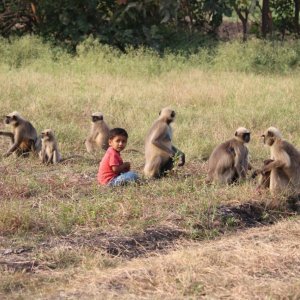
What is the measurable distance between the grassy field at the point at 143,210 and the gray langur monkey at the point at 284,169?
0.70 ft

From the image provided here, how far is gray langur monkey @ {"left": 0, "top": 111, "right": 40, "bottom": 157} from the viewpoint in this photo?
10.6 meters

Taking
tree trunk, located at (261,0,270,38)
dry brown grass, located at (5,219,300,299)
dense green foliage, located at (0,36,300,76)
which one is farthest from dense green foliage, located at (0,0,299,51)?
dry brown grass, located at (5,219,300,299)

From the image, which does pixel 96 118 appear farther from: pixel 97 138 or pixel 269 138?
pixel 269 138

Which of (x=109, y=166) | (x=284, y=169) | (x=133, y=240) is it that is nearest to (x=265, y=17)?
(x=109, y=166)

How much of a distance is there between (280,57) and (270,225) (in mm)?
12232

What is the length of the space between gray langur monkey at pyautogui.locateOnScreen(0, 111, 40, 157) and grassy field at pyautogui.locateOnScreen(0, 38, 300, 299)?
0.28 meters

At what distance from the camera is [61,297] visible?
493 centimetres

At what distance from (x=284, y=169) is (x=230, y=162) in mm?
789

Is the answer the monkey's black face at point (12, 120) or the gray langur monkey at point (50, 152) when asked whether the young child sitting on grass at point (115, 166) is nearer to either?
the gray langur monkey at point (50, 152)

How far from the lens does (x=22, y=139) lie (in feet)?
34.9

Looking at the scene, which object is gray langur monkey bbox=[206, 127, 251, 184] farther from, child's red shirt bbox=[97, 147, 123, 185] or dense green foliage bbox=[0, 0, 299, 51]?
dense green foliage bbox=[0, 0, 299, 51]

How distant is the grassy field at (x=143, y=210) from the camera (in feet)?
17.1

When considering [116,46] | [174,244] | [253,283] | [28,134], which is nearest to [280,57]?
[116,46]

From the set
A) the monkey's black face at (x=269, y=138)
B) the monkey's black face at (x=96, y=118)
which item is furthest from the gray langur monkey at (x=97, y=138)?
the monkey's black face at (x=269, y=138)
